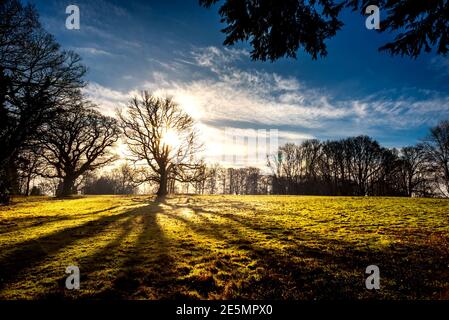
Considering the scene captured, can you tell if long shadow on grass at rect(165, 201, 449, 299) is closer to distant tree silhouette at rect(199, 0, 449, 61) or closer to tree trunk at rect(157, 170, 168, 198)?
distant tree silhouette at rect(199, 0, 449, 61)

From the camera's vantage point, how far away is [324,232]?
7535 millimetres

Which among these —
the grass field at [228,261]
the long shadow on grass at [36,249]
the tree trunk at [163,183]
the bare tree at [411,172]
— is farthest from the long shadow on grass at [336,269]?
the bare tree at [411,172]

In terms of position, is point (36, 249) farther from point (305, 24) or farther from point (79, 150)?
point (79, 150)

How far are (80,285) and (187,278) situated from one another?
1.89m

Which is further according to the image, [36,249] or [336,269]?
[36,249]

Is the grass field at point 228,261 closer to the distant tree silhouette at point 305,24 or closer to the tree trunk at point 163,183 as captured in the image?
the distant tree silhouette at point 305,24

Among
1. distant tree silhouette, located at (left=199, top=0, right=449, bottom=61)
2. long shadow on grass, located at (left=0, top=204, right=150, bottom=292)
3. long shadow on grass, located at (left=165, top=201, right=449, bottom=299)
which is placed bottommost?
long shadow on grass, located at (left=0, top=204, right=150, bottom=292)

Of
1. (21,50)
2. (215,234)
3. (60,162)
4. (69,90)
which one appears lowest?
(215,234)

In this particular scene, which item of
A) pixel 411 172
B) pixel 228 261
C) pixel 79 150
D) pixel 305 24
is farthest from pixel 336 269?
pixel 411 172

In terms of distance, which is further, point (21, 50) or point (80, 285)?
point (21, 50)

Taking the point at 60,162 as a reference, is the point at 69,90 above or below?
above

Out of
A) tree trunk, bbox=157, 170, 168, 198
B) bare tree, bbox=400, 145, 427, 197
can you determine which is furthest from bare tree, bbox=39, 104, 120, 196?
bare tree, bbox=400, 145, 427, 197
